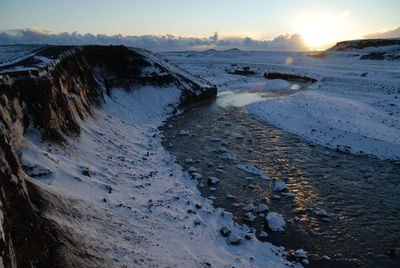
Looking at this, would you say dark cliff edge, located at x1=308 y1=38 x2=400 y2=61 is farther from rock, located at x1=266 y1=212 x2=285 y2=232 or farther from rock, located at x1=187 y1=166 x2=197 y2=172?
rock, located at x1=266 y1=212 x2=285 y2=232

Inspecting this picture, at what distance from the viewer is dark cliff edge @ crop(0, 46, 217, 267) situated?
567cm

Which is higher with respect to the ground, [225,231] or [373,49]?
[373,49]

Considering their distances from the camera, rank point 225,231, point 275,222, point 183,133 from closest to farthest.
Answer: point 225,231 → point 275,222 → point 183,133

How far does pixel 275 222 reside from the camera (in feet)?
34.2

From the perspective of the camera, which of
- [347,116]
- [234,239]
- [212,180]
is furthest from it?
[347,116]

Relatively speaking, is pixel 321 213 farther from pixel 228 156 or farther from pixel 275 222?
pixel 228 156

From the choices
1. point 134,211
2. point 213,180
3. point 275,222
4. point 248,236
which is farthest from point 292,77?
point 134,211

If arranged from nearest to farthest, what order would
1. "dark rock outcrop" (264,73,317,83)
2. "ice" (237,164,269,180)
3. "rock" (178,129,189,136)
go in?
"ice" (237,164,269,180) → "rock" (178,129,189,136) → "dark rock outcrop" (264,73,317,83)

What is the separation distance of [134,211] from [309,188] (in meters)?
8.55

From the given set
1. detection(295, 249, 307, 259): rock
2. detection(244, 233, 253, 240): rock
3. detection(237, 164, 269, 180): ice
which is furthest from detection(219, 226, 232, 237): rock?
detection(237, 164, 269, 180): ice

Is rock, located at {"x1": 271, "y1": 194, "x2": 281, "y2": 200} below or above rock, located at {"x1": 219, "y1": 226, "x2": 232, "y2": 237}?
above

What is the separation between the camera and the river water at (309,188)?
373 inches

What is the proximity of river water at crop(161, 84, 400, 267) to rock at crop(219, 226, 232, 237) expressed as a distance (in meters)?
0.99

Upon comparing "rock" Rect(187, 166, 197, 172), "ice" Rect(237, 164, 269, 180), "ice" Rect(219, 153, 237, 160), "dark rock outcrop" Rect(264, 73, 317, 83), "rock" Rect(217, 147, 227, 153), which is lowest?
"rock" Rect(187, 166, 197, 172)
